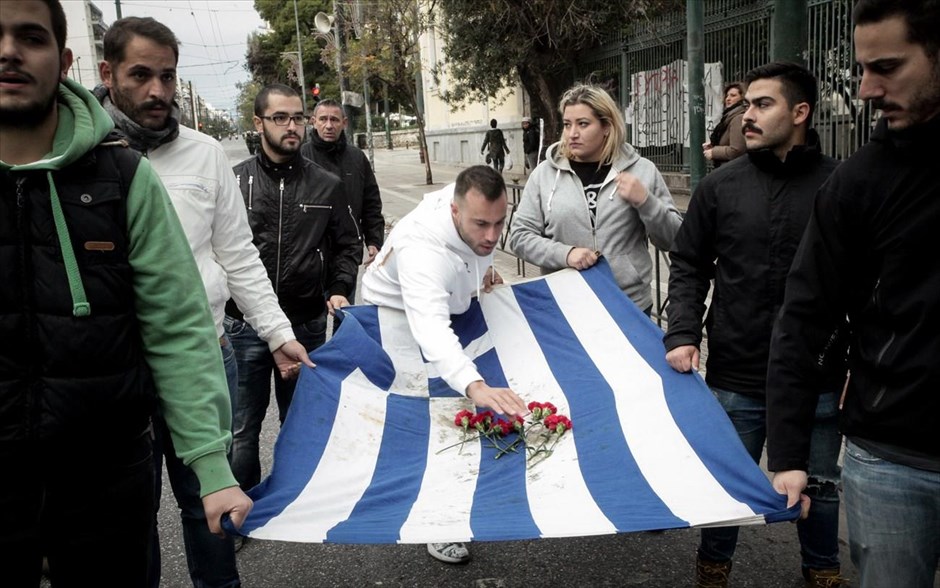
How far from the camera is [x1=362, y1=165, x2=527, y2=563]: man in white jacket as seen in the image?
3.48 m

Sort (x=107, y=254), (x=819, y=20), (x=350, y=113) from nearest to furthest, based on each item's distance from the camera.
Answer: (x=107, y=254) → (x=819, y=20) → (x=350, y=113)

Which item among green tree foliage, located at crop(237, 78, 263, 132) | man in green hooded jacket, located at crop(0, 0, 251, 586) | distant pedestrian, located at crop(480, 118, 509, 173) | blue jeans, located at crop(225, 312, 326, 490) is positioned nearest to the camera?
man in green hooded jacket, located at crop(0, 0, 251, 586)

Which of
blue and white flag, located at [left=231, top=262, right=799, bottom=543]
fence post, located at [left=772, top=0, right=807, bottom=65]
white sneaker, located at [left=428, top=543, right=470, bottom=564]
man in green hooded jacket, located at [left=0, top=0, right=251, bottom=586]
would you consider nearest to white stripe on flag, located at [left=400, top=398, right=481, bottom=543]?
blue and white flag, located at [left=231, top=262, right=799, bottom=543]

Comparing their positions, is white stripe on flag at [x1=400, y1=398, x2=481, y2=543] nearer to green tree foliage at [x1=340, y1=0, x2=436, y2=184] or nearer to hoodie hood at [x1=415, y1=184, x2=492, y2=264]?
hoodie hood at [x1=415, y1=184, x2=492, y2=264]

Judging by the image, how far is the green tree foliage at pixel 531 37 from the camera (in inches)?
734

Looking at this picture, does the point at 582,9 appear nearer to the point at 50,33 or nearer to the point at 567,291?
the point at 567,291

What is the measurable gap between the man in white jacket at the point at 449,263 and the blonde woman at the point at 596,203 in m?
0.60

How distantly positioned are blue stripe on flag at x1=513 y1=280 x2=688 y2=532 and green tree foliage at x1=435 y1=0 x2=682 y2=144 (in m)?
14.8

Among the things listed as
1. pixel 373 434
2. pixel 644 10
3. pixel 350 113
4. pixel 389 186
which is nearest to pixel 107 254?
pixel 373 434

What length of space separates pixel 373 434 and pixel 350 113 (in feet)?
67.2

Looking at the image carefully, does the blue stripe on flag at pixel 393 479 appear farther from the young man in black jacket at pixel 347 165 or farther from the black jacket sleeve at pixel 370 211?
the black jacket sleeve at pixel 370 211

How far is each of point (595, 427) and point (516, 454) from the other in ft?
1.19

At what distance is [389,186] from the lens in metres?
27.1

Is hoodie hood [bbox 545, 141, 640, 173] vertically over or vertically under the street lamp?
under
